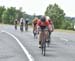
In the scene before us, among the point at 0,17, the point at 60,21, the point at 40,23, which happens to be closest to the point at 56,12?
the point at 60,21

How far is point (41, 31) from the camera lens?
21438 millimetres

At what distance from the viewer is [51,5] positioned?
108 metres

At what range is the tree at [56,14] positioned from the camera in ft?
300

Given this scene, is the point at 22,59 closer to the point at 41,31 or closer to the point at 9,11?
the point at 41,31

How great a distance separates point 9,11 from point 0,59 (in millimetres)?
93447

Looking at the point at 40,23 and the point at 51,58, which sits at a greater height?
the point at 40,23

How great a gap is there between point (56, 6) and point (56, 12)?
228 inches

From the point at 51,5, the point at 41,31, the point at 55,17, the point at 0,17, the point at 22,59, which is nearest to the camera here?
the point at 22,59

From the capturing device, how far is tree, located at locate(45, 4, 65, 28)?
300 ft

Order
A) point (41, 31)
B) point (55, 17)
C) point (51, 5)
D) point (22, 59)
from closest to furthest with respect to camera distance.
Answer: point (22, 59)
point (41, 31)
point (55, 17)
point (51, 5)

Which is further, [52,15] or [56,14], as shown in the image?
[56,14]

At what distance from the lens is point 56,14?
3782 inches

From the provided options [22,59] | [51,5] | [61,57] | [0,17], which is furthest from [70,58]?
[51,5]

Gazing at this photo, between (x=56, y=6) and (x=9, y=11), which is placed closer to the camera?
(x=56, y=6)
